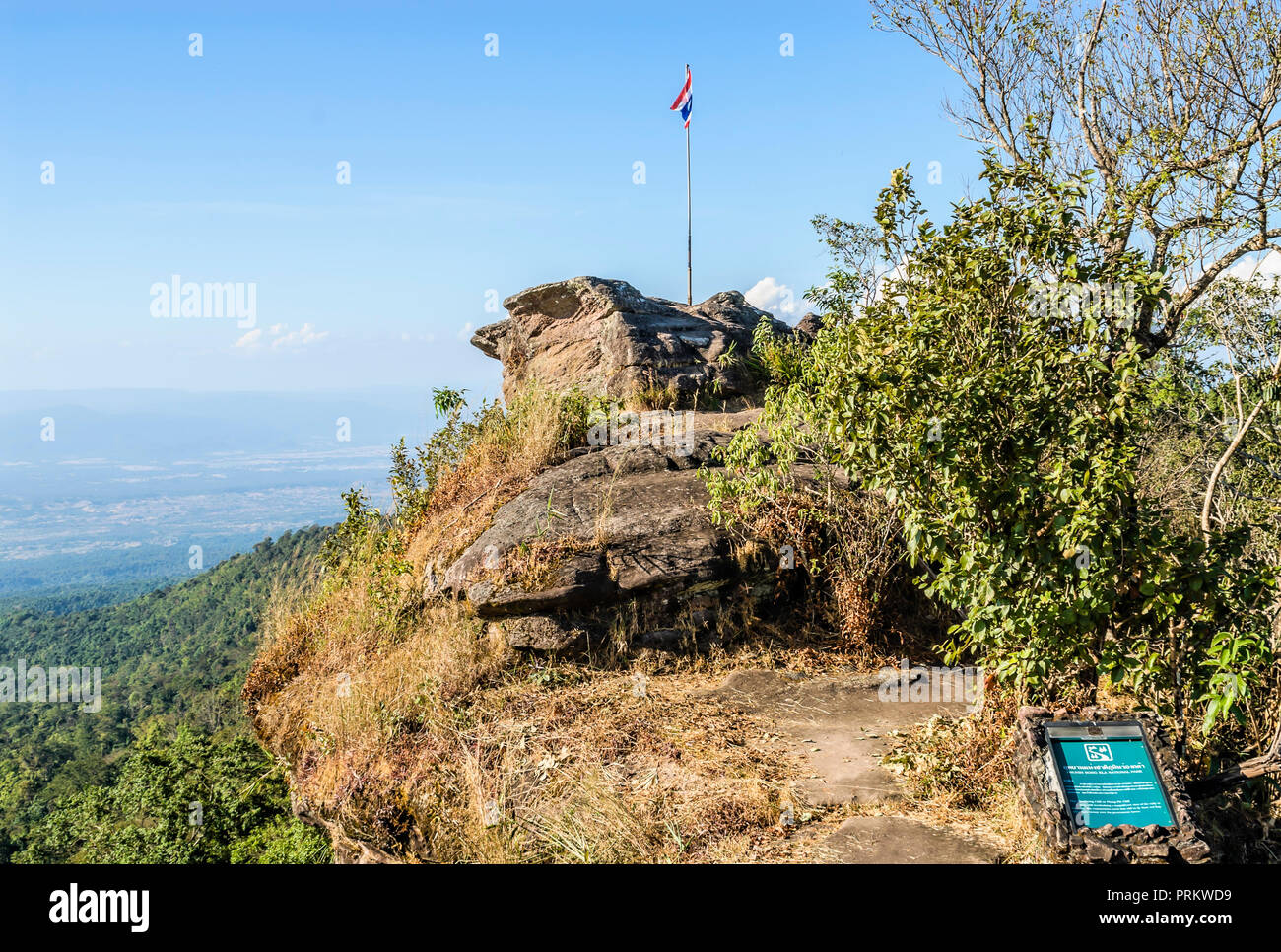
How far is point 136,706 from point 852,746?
29172mm

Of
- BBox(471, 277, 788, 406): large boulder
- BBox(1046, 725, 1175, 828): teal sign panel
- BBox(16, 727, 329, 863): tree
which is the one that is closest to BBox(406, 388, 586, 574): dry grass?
BBox(471, 277, 788, 406): large boulder

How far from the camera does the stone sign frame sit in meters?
3.61

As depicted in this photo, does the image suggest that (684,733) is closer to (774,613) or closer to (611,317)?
(774,613)

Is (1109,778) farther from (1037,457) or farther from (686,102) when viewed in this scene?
(686,102)

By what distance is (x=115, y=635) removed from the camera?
36531mm

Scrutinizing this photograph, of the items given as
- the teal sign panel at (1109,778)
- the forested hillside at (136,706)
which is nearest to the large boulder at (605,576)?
the teal sign panel at (1109,778)

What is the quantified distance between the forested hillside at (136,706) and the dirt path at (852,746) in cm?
551

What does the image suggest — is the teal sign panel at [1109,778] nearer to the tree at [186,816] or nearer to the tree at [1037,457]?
the tree at [1037,457]

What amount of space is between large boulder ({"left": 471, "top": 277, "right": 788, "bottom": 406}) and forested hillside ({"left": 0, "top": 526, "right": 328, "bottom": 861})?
431 centimetres

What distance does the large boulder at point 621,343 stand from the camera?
11.7 m

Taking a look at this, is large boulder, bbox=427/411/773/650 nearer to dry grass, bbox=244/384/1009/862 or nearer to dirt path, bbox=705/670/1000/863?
dry grass, bbox=244/384/1009/862

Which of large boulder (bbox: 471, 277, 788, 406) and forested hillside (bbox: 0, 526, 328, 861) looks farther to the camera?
forested hillside (bbox: 0, 526, 328, 861)

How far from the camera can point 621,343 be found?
1196cm
